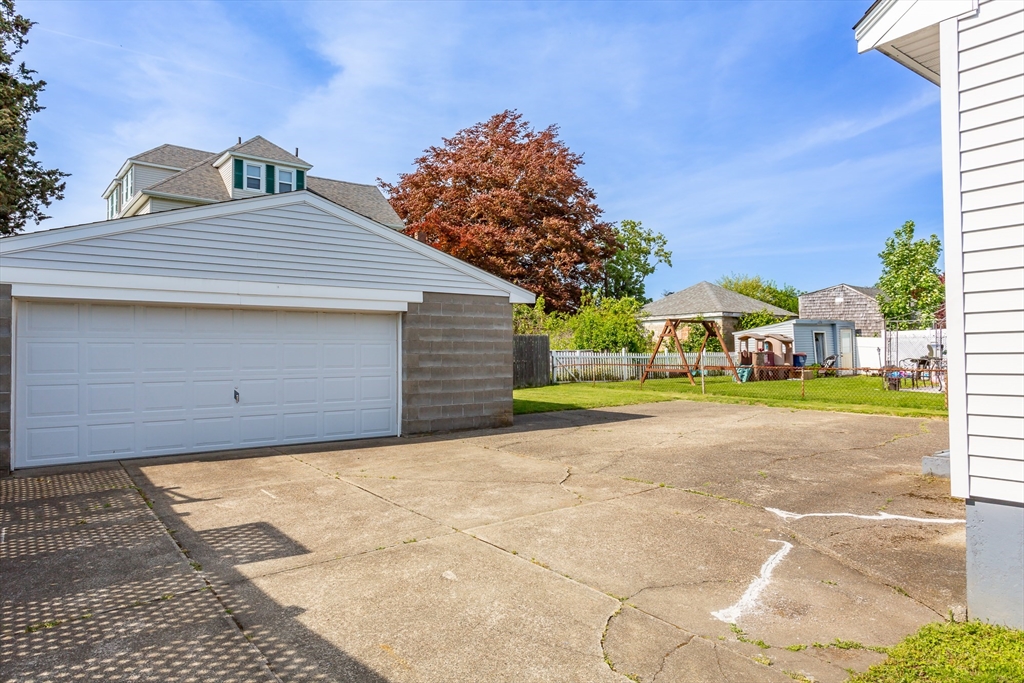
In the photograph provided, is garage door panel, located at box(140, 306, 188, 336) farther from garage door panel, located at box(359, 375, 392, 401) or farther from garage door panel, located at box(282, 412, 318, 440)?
garage door panel, located at box(359, 375, 392, 401)

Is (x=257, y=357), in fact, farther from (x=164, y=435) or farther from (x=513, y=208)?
(x=513, y=208)

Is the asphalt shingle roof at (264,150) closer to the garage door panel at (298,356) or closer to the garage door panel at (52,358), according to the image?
the garage door panel at (298,356)

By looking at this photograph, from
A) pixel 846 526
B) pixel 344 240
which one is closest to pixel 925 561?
pixel 846 526

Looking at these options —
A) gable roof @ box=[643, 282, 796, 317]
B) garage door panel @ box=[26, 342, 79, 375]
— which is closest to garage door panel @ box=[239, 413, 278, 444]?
garage door panel @ box=[26, 342, 79, 375]

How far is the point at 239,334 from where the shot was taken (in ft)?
30.2

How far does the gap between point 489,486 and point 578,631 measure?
3455 mm

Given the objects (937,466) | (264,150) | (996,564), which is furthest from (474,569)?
(264,150)

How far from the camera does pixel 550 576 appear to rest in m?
4.00

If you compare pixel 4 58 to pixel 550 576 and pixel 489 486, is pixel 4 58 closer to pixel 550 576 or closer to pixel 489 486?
pixel 489 486

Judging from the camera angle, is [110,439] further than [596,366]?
No

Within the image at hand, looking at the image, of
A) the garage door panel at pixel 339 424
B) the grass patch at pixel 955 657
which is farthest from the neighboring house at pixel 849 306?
the grass patch at pixel 955 657

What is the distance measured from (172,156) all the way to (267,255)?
17868mm

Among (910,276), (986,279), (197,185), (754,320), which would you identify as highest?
(197,185)

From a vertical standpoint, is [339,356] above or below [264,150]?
below
